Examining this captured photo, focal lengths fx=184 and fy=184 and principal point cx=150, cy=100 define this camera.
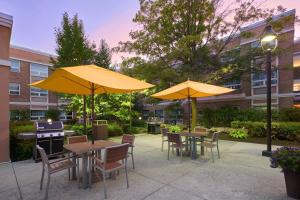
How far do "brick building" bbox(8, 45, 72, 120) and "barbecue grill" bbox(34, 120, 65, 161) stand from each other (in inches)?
680

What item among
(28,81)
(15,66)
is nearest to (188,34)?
(28,81)

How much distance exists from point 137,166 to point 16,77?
A: 2401cm

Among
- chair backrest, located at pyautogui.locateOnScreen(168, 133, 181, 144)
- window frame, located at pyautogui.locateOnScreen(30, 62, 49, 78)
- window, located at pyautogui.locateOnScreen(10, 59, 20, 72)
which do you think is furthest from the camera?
window frame, located at pyautogui.locateOnScreen(30, 62, 49, 78)

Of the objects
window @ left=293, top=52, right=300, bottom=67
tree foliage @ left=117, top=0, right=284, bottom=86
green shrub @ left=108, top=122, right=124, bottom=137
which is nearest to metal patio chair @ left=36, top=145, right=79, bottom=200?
green shrub @ left=108, top=122, right=124, bottom=137

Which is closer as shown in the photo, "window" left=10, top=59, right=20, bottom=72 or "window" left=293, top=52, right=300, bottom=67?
"window" left=293, top=52, right=300, bottom=67

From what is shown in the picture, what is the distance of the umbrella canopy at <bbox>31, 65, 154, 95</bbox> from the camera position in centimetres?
332

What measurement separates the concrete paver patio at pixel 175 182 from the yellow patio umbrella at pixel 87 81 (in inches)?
73.6

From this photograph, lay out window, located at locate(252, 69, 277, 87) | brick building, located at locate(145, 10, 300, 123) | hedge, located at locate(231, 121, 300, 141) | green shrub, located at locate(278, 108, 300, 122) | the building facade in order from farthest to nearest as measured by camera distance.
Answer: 1. window, located at locate(252, 69, 277, 87)
2. brick building, located at locate(145, 10, 300, 123)
3. green shrub, located at locate(278, 108, 300, 122)
4. hedge, located at locate(231, 121, 300, 141)
5. the building facade

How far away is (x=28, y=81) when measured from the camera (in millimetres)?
23719

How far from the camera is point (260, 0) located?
1024cm

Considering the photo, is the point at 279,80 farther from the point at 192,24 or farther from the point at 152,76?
the point at 152,76

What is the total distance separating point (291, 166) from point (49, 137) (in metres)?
6.74

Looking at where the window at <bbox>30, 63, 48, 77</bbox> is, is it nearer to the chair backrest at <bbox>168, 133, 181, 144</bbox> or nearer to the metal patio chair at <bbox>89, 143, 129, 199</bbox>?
the chair backrest at <bbox>168, 133, 181, 144</bbox>

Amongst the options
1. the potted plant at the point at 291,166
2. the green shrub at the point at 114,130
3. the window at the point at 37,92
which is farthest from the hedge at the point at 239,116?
the window at the point at 37,92
